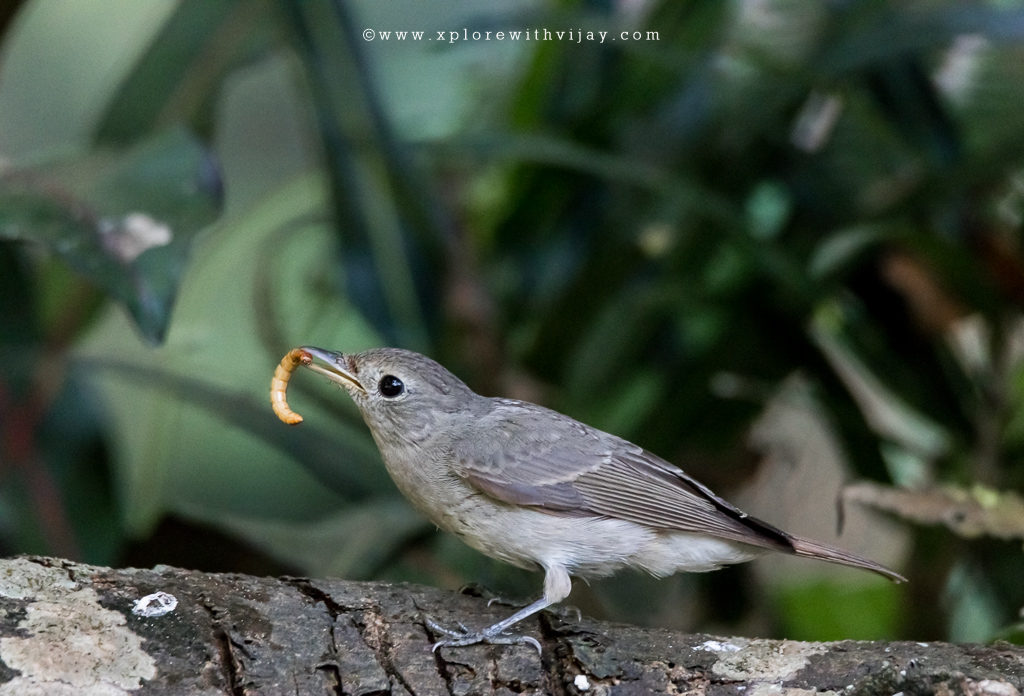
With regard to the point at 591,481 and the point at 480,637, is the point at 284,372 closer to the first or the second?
the point at 591,481

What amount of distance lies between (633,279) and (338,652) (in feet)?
7.30

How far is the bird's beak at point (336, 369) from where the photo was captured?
247 centimetres

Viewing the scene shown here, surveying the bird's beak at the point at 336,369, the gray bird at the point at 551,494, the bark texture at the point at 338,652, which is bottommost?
the bark texture at the point at 338,652

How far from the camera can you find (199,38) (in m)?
3.41

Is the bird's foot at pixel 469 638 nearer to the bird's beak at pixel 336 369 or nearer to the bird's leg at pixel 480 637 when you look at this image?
the bird's leg at pixel 480 637

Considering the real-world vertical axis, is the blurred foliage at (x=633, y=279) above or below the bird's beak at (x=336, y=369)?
above

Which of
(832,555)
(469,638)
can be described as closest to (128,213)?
(469,638)

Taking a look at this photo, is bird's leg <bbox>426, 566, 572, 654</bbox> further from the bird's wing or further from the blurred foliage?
the blurred foliage

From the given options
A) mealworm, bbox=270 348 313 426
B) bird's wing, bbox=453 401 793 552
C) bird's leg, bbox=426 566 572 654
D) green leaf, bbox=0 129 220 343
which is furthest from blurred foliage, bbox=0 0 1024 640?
bird's leg, bbox=426 566 572 654

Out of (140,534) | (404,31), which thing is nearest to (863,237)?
(404,31)

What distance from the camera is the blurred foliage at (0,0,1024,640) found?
125 inches

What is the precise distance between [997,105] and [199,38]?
292 cm

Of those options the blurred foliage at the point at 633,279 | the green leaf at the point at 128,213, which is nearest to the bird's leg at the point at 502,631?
the green leaf at the point at 128,213

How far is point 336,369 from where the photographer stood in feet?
8.16
